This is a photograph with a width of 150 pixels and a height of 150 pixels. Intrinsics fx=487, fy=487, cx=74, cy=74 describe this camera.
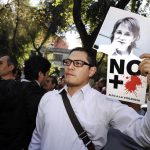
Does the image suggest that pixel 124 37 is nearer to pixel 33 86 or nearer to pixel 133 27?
pixel 133 27

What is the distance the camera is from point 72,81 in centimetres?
417

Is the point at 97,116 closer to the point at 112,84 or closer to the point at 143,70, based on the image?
the point at 112,84

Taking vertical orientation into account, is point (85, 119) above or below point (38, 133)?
above

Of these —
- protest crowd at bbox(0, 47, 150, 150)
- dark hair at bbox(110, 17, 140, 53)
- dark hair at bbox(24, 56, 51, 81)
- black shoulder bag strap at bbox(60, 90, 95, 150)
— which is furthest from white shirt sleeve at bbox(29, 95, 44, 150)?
dark hair at bbox(24, 56, 51, 81)

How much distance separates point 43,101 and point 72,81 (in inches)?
12.7

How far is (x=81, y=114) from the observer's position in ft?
13.1

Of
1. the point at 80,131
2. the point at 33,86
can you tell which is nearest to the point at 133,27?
the point at 80,131

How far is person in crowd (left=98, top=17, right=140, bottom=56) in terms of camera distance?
3990 mm

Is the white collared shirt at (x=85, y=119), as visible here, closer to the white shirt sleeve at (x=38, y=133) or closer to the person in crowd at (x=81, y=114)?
the person in crowd at (x=81, y=114)

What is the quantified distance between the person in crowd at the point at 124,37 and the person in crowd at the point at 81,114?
0.98 feet

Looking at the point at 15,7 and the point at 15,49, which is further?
the point at 15,49

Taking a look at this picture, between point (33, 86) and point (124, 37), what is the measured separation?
1.51m

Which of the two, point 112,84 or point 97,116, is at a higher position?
point 112,84

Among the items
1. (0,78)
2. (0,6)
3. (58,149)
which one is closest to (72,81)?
(58,149)
